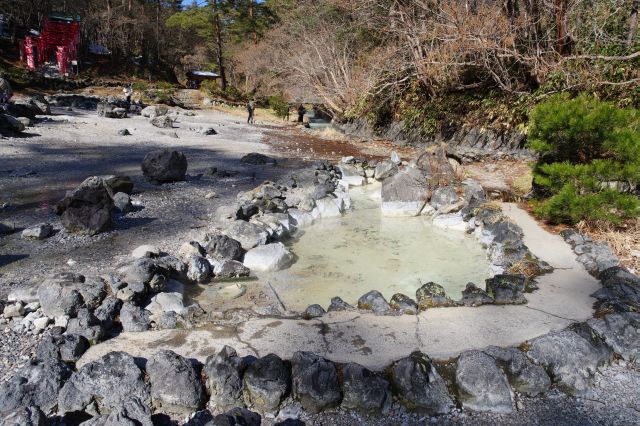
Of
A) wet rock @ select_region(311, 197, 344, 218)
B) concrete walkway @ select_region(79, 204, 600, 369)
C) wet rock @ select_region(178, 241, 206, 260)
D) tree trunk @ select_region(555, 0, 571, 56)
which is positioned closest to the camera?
concrete walkway @ select_region(79, 204, 600, 369)

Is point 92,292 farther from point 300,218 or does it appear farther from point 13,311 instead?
point 300,218

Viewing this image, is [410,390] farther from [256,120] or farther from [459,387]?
[256,120]

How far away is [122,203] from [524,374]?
5.77 metres

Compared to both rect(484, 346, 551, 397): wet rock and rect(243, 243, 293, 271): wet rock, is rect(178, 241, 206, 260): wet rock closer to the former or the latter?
rect(243, 243, 293, 271): wet rock

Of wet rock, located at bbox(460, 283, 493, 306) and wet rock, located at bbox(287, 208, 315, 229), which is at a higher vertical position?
wet rock, located at bbox(460, 283, 493, 306)

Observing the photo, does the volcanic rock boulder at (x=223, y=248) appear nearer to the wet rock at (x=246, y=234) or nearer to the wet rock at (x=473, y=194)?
the wet rock at (x=246, y=234)

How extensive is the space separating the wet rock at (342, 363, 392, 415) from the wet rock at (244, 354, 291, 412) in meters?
0.39

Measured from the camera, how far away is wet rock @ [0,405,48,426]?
7.67 ft

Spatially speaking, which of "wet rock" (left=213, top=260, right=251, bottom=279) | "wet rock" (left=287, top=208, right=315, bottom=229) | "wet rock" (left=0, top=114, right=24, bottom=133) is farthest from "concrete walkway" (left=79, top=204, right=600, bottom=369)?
"wet rock" (left=0, top=114, right=24, bottom=133)

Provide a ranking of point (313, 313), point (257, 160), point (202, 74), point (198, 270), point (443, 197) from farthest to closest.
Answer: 1. point (202, 74)
2. point (257, 160)
3. point (443, 197)
4. point (198, 270)
5. point (313, 313)

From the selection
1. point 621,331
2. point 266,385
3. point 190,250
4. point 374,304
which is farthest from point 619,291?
point 190,250

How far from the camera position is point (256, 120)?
22.7 metres

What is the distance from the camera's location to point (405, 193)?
315 inches

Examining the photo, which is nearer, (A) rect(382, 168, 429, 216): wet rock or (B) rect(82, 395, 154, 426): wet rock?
(B) rect(82, 395, 154, 426): wet rock
